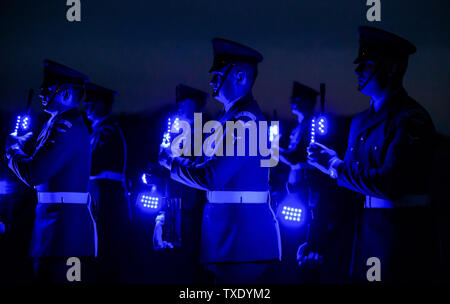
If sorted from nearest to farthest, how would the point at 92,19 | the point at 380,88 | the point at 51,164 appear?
the point at 380,88
the point at 51,164
the point at 92,19

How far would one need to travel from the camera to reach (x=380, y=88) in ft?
12.4

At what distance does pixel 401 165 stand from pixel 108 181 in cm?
254

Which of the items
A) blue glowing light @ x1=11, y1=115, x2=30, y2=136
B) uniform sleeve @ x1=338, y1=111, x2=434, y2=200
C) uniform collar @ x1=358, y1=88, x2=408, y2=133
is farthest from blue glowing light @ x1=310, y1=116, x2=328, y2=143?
blue glowing light @ x1=11, y1=115, x2=30, y2=136

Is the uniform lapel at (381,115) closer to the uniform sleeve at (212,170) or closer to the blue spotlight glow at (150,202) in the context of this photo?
the uniform sleeve at (212,170)

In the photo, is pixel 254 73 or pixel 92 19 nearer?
pixel 254 73

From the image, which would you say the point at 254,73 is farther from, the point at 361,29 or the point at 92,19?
the point at 92,19

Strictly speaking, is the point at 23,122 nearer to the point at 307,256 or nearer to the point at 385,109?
the point at 307,256

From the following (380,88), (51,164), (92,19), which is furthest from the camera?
(92,19)

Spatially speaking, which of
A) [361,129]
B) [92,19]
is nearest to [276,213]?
[361,129]

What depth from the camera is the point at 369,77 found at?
12.5 ft

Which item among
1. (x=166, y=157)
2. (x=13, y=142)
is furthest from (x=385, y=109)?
(x=13, y=142)

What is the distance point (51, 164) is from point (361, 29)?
2.74 meters

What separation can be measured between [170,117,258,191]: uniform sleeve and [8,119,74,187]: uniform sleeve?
1.00 m

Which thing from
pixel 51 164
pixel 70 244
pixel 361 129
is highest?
pixel 361 129
